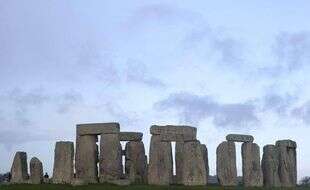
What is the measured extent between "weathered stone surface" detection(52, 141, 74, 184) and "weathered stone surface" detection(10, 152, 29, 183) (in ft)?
A: 4.94

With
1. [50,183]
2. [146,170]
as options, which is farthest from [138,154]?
[50,183]

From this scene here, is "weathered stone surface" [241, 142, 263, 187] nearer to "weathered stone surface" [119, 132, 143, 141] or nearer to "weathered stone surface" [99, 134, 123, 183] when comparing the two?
"weathered stone surface" [119, 132, 143, 141]

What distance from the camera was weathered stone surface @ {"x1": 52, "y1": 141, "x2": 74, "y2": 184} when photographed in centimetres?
3331

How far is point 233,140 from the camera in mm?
35188

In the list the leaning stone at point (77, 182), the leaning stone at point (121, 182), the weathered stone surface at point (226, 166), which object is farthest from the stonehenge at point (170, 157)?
the leaning stone at point (77, 182)

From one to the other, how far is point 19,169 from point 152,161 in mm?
6436

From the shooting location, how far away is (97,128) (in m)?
33.9

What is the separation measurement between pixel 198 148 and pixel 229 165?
2586mm

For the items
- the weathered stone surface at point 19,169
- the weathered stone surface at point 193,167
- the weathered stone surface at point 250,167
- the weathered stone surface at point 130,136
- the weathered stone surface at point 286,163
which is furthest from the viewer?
the weathered stone surface at point 286,163

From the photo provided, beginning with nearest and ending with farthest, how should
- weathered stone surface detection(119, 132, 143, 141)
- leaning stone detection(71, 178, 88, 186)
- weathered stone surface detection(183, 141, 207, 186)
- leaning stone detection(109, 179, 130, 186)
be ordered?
leaning stone detection(71, 178, 88, 186)
leaning stone detection(109, 179, 130, 186)
weathered stone surface detection(183, 141, 207, 186)
weathered stone surface detection(119, 132, 143, 141)

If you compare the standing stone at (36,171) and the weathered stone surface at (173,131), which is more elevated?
the weathered stone surface at (173,131)

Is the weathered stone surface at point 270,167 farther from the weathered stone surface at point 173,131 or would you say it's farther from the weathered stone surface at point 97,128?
the weathered stone surface at point 97,128

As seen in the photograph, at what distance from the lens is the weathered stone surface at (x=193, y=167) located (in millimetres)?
33031

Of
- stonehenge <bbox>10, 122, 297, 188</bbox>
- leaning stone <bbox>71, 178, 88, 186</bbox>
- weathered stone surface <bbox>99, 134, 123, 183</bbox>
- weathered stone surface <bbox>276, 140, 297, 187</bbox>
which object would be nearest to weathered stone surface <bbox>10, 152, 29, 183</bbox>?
stonehenge <bbox>10, 122, 297, 188</bbox>
